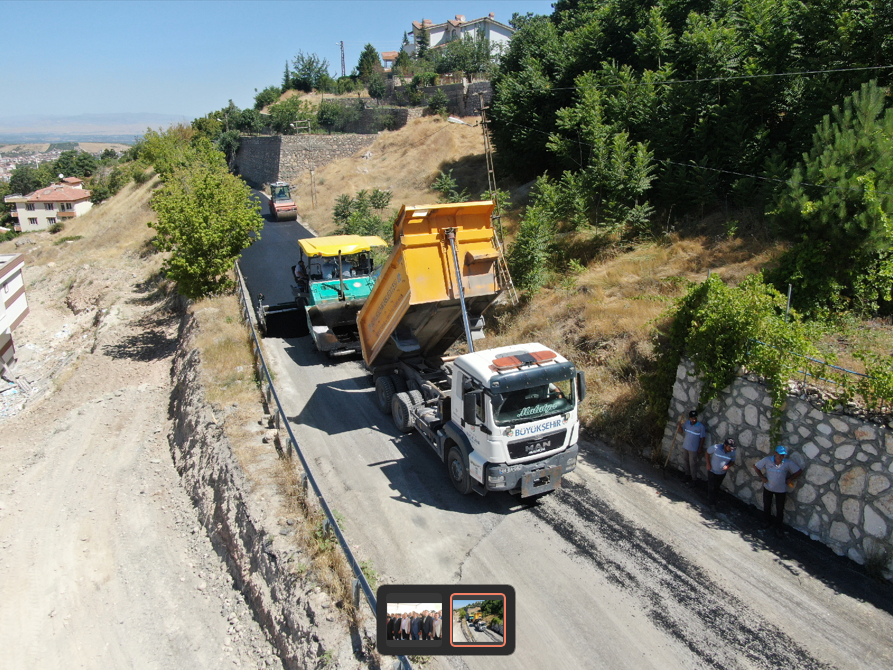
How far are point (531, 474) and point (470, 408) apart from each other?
133 cm

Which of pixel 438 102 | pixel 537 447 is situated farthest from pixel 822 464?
pixel 438 102

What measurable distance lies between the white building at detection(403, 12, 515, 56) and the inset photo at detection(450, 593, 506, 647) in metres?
63.9

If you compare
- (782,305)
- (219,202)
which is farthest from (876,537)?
(219,202)

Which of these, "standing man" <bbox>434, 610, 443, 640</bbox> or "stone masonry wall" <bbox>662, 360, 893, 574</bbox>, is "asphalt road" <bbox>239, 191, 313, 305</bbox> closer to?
"stone masonry wall" <bbox>662, 360, 893, 574</bbox>

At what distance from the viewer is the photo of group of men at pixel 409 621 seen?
4926mm

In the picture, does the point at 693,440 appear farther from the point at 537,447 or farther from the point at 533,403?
the point at 533,403

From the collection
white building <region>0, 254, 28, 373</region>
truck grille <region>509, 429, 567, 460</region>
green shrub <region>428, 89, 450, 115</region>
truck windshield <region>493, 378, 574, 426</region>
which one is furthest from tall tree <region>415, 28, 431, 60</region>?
truck grille <region>509, 429, 567, 460</region>

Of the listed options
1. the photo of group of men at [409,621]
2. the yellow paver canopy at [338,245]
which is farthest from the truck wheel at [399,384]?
the photo of group of men at [409,621]

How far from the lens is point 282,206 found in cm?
3188

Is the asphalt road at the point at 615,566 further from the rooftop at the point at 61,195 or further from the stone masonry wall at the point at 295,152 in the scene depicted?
the rooftop at the point at 61,195

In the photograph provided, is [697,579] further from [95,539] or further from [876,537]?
[95,539]

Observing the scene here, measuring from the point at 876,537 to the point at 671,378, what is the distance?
3658mm

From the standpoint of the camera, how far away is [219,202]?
62.0 feet

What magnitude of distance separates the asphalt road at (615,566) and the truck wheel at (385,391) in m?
1.18
